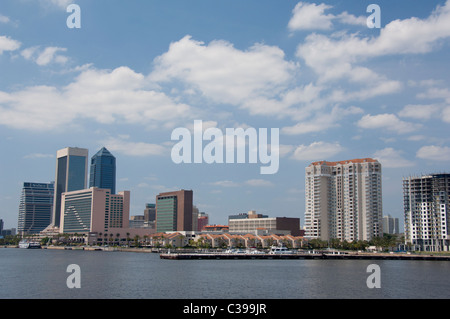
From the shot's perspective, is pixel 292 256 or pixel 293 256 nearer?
pixel 292 256

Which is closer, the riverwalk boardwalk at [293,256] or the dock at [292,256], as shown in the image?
the riverwalk boardwalk at [293,256]

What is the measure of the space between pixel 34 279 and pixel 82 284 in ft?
38.1

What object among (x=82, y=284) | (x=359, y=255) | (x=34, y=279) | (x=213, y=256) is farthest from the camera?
Answer: (x=359, y=255)

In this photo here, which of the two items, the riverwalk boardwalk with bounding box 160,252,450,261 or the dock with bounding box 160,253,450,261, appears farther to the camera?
the dock with bounding box 160,253,450,261

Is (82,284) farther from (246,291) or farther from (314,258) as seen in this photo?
(314,258)

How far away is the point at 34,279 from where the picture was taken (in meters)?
80.8
